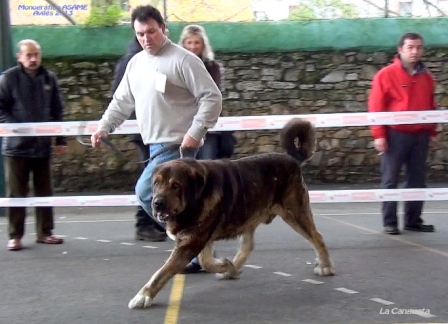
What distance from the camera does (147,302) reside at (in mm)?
5559

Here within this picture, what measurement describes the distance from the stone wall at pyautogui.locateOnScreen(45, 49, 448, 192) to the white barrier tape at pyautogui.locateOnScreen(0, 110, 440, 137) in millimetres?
4027

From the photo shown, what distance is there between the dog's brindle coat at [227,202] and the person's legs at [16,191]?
2.63 meters

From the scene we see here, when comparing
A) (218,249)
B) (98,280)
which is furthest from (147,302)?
(218,249)

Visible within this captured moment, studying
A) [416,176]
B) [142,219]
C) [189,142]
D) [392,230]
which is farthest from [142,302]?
[416,176]

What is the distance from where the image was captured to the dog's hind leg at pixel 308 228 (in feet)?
20.9

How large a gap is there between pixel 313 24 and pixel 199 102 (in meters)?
7.66

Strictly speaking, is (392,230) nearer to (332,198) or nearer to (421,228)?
(421,228)

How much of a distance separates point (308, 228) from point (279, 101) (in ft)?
22.1

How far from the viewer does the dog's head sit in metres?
5.30

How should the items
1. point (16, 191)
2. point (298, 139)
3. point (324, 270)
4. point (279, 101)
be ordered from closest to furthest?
point (324, 270) → point (298, 139) → point (16, 191) → point (279, 101)

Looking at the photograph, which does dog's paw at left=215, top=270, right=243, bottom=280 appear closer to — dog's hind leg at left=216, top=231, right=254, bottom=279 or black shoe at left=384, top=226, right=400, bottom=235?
dog's hind leg at left=216, top=231, right=254, bottom=279

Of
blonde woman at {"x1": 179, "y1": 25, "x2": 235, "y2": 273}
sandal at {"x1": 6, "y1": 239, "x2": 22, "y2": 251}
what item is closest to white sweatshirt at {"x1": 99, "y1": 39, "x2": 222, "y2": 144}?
blonde woman at {"x1": 179, "y1": 25, "x2": 235, "y2": 273}

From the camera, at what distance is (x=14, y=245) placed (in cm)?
786

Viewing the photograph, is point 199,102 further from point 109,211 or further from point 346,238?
point 109,211
